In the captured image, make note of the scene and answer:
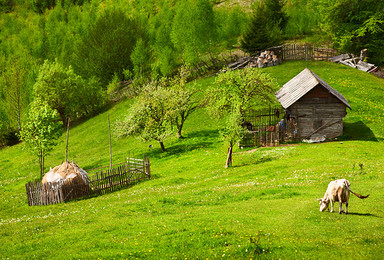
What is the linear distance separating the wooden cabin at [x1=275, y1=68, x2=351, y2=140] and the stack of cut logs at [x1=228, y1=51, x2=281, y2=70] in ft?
94.1

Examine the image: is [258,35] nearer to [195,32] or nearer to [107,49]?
[195,32]

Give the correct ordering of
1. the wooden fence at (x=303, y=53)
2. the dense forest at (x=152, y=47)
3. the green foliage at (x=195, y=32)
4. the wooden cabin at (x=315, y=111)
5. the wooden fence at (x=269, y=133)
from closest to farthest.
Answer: the wooden fence at (x=269, y=133) < the wooden cabin at (x=315, y=111) < the dense forest at (x=152, y=47) < the wooden fence at (x=303, y=53) < the green foliage at (x=195, y=32)

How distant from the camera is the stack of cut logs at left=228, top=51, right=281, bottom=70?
6806 centimetres

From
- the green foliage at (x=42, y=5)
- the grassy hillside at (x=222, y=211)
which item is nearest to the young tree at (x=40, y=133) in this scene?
the grassy hillside at (x=222, y=211)

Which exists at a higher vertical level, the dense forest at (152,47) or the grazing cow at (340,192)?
A: the dense forest at (152,47)

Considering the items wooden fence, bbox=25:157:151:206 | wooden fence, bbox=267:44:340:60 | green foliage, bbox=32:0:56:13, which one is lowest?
wooden fence, bbox=25:157:151:206

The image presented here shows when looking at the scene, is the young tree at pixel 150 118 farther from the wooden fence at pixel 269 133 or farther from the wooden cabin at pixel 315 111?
the wooden cabin at pixel 315 111

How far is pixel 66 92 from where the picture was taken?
68375 mm

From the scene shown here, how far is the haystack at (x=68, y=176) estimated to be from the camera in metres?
29.2

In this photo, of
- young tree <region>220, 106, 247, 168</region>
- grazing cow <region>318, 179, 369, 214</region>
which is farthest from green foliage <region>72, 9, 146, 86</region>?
grazing cow <region>318, 179, 369, 214</region>

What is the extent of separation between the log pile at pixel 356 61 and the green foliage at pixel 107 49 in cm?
5038

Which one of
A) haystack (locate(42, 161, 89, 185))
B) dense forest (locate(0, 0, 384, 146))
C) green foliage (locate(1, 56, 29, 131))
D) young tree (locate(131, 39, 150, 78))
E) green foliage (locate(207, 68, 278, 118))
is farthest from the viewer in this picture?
young tree (locate(131, 39, 150, 78))

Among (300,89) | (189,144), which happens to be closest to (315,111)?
(300,89)

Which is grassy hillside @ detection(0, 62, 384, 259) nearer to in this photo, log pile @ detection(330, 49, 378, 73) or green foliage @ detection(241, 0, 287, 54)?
log pile @ detection(330, 49, 378, 73)
